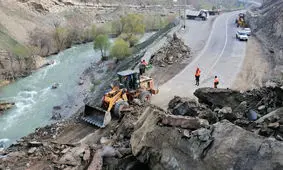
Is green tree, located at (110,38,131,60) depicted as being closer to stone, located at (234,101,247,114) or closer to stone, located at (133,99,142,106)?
stone, located at (133,99,142,106)

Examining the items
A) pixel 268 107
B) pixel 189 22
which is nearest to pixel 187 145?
pixel 268 107

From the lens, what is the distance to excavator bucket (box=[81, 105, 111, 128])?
736 inches

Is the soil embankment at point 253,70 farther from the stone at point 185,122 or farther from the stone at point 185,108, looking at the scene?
the stone at point 185,122

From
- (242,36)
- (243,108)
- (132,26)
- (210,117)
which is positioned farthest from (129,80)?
(132,26)

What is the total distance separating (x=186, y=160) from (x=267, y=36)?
2987 cm

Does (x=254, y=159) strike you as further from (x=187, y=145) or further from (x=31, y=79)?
(x=31, y=79)

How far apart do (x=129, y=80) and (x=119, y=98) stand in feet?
4.13

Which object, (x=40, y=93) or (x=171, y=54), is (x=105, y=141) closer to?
(x=171, y=54)

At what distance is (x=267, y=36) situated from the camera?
3684cm

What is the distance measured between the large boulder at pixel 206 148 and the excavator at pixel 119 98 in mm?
6749

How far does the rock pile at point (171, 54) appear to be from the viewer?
2925 centimetres

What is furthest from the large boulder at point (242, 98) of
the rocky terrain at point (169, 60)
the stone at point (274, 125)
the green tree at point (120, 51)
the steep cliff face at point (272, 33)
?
the green tree at point (120, 51)

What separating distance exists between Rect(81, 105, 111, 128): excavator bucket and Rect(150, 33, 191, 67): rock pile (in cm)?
1032

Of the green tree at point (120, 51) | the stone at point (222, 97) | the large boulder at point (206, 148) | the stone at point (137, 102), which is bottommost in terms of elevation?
the green tree at point (120, 51)
